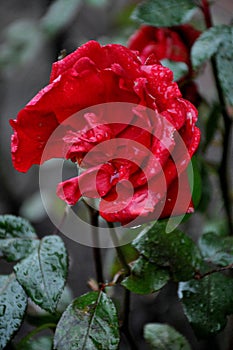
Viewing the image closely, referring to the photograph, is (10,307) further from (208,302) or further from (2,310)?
(208,302)

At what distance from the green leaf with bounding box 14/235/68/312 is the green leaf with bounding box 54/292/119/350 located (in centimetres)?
2

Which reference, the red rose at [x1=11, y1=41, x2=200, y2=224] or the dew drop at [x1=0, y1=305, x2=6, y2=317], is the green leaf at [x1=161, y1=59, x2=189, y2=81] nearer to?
the red rose at [x1=11, y1=41, x2=200, y2=224]

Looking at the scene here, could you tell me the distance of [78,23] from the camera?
160 centimetres

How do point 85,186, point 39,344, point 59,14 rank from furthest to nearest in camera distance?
1. point 59,14
2. point 39,344
3. point 85,186

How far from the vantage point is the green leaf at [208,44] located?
50cm

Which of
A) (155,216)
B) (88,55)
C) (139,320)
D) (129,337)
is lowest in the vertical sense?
(139,320)

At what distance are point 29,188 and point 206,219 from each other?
70 cm

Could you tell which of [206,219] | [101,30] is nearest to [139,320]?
[206,219]

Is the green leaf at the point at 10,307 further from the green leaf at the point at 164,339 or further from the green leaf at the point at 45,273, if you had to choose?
the green leaf at the point at 164,339

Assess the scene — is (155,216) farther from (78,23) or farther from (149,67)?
(78,23)

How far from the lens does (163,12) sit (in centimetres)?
55

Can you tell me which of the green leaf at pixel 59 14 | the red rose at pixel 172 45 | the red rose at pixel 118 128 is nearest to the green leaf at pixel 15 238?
the red rose at pixel 118 128

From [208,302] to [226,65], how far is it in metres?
0.23

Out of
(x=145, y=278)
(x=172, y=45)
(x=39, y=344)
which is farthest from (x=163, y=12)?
(x=39, y=344)
